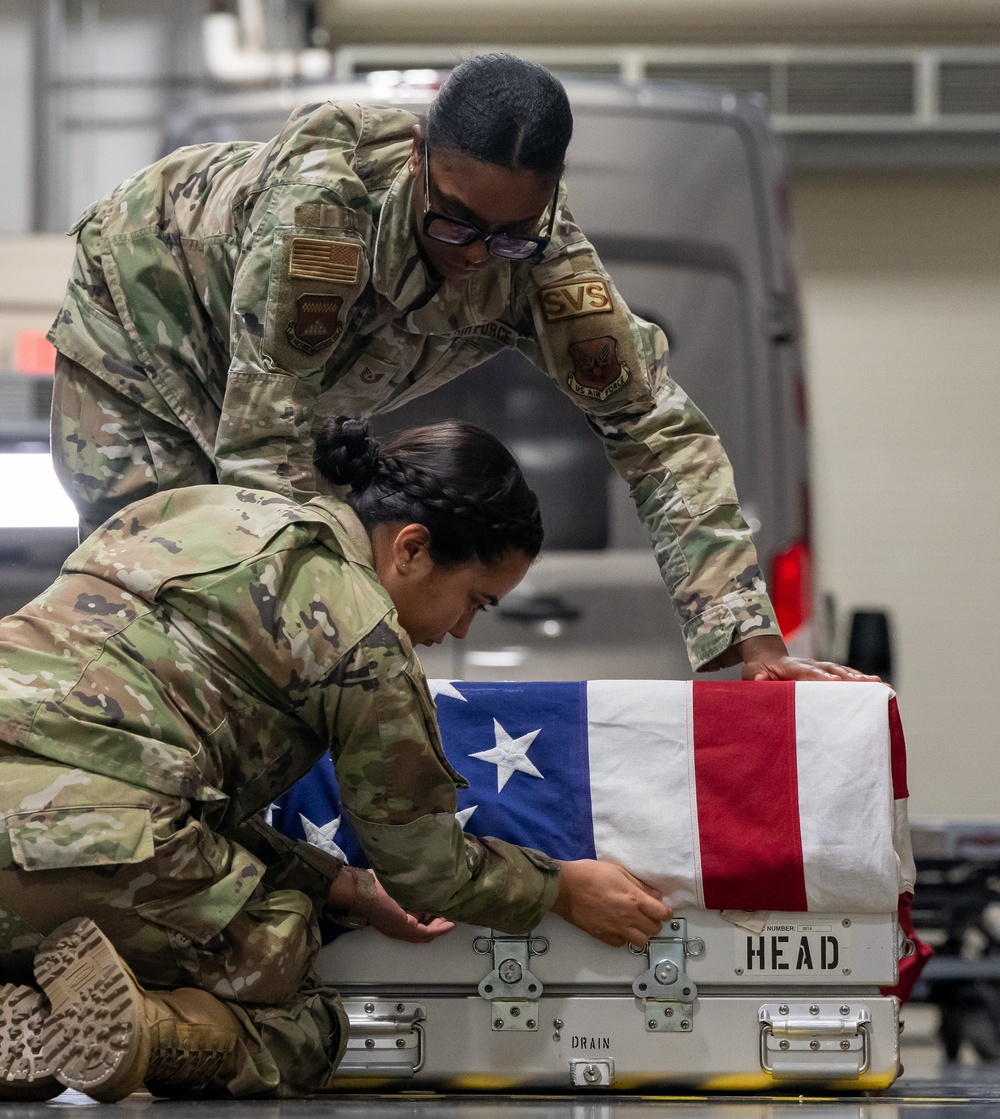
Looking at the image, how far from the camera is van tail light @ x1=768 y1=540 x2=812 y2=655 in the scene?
3705 millimetres

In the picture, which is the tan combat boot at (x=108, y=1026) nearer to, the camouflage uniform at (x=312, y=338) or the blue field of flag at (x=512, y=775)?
the blue field of flag at (x=512, y=775)

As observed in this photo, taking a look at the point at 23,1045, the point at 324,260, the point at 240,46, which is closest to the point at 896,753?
the point at 324,260

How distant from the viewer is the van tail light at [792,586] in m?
3.71

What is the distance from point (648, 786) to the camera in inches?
92.2

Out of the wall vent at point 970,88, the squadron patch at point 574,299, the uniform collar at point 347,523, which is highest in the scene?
the wall vent at point 970,88

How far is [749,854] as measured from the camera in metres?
2.30

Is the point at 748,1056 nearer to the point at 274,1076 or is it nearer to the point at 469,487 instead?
the point at 274,1076

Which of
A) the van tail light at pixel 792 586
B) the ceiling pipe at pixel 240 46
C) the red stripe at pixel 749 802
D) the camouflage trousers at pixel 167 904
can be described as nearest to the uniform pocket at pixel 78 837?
the camouflage trousers at pixel 167 904

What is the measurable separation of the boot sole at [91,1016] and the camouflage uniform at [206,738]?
7 centimetres

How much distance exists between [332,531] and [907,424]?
23.0ft

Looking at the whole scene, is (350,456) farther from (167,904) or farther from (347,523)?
(167,904)

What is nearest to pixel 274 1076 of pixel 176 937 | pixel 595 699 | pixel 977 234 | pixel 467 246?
pixel 176 937

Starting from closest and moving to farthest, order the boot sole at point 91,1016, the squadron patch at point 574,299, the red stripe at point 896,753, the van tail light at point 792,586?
the boot sole at point 91,1016
the red stripe at point 896,753
the squadron patch at point 574,299
the van tail light at point 792,586

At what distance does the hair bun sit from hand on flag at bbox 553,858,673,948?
0.66 meters
